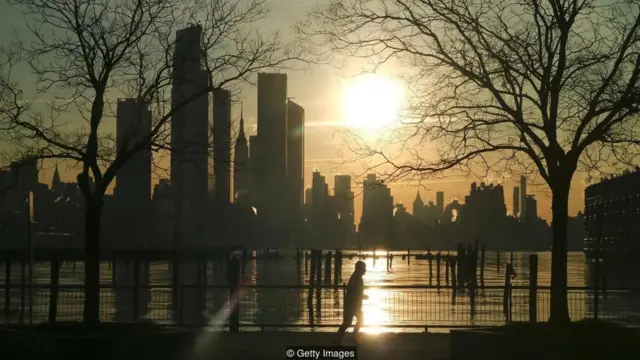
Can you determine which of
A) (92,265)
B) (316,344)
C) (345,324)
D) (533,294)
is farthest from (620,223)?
(92,265)

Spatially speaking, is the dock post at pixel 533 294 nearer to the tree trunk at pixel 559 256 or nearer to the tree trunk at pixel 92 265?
the tree trunk at pixel 559 256

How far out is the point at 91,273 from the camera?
19297 millimetres

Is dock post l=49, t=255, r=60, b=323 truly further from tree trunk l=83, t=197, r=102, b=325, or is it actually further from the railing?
the railing

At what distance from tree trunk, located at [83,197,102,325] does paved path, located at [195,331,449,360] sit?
234 cm

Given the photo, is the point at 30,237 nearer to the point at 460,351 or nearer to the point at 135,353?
the point at 135,353

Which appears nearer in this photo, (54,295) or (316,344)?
(316,344)

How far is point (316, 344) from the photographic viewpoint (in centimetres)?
2106

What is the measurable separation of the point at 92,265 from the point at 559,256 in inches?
350

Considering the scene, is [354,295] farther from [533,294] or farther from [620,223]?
[620,223]

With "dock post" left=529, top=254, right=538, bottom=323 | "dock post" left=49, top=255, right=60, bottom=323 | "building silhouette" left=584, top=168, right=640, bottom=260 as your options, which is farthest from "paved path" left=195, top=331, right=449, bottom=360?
"building silhouette" left=584, top=168, right=640, bottom=260

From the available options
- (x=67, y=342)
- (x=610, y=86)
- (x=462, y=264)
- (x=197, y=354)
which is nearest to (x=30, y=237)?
(x=67, y=342)

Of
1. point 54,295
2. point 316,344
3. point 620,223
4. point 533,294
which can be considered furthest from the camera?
point 620,223

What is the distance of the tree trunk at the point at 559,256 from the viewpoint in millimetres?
18344

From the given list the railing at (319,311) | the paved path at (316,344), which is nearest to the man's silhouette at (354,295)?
the paved path at (316,344)
